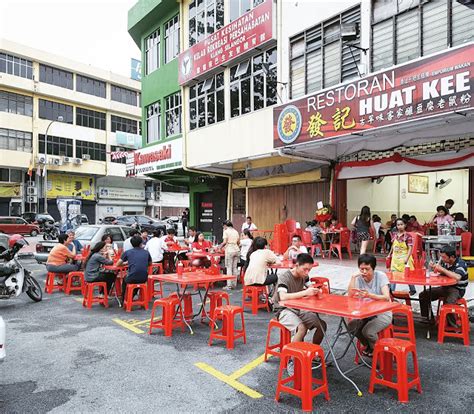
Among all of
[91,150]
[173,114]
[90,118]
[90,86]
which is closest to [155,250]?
[173,114]

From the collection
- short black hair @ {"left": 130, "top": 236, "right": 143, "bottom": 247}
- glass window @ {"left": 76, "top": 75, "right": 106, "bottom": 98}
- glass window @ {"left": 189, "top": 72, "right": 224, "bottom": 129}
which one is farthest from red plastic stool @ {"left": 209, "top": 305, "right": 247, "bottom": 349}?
glass window @ {"left": 76, "top": 75, "right": 106, "bottom": 98}

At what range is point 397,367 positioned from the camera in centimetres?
381

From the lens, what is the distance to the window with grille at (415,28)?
9000 millimetres

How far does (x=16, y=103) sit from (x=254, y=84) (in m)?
28.4

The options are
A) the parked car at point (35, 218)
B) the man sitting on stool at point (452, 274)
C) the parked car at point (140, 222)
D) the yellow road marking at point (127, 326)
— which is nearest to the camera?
the man sitting on stool at point (452, 274)

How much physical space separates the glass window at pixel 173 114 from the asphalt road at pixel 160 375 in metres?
12.9

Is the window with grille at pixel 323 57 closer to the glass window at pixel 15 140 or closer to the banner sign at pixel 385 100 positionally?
the banner sign at pixel 385 100

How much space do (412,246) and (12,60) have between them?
36.6 m

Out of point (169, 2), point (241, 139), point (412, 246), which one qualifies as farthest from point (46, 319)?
point (169, 2)

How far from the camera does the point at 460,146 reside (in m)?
10.2

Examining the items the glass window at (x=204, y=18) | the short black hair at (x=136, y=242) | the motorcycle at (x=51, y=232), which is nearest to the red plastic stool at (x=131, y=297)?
the short black hair at (x=136, y=242)

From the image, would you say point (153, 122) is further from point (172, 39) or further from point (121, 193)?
point (121, 193)

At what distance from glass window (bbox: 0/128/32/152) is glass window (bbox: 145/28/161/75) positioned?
19.2 m

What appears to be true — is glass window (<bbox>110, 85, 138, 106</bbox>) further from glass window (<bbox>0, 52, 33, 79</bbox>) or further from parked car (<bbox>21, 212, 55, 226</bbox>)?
parked car (<bbox>21, 212, 55, 226</bbox>)
